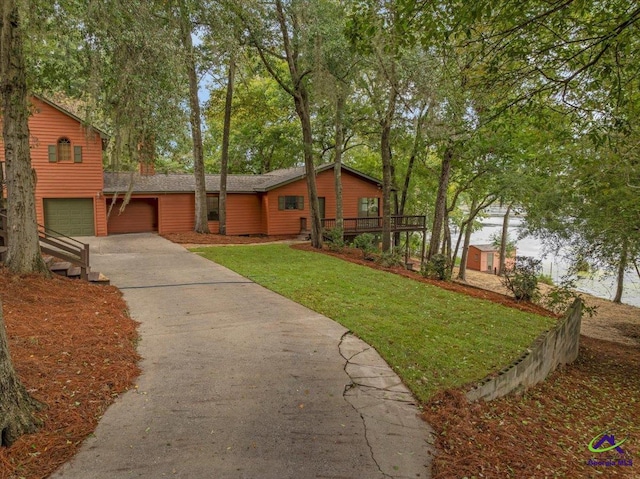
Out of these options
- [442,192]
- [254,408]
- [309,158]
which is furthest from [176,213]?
[254,408]

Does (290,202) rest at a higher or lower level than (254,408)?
higher

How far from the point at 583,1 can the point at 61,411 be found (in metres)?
7.16

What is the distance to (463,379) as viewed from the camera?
4730mm

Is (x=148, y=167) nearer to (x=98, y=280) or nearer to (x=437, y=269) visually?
(x=98, y=280)

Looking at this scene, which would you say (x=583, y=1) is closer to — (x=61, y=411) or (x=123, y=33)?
(x=123, y=33)

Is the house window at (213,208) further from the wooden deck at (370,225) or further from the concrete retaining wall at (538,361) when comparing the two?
the concrete retaining wall at (538,361)

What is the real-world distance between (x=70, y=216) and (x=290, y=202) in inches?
418

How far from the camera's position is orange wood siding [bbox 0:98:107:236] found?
1698 cm

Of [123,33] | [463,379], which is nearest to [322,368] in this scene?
[463,379]

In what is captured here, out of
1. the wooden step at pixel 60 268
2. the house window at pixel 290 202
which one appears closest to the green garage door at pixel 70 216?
the house window at pixel 290 202

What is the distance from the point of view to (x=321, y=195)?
22.7 meters

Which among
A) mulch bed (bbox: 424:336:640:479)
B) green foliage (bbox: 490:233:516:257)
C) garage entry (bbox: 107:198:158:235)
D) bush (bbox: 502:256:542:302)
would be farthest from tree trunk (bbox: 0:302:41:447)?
green foliage (bbox: 490:233:516:257)

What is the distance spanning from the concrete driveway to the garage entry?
15451 millimetres

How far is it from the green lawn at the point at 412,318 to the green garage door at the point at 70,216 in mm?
9571
